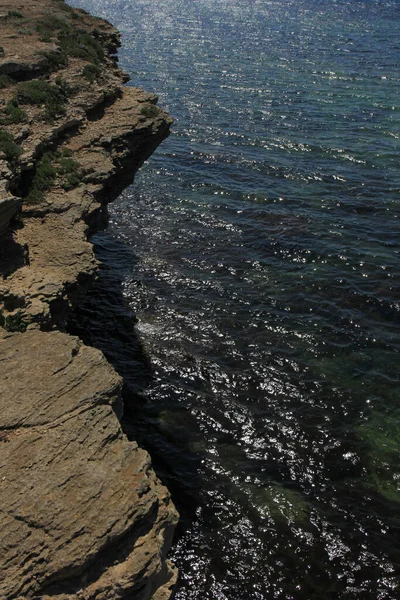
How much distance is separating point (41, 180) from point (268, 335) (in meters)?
12.2

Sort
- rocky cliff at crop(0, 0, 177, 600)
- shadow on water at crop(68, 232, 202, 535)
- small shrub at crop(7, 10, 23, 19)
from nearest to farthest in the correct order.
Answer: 1. rocky cliff at crop(0, 0, 177, 600)
2. shadow on water at crop(68, 232, 202, 535)
3. small shrub at crop(7, 10, 23, 19)

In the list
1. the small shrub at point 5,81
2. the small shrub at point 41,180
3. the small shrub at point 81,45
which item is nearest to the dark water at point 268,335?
the small shrub at point 41,180

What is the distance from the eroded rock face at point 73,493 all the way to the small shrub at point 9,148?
30.2 feet

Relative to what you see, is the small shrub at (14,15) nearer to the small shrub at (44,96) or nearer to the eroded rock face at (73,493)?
the small shrub at (44,96)

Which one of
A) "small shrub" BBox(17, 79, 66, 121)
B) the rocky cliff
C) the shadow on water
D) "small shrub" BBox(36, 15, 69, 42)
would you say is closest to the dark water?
the shadow on water

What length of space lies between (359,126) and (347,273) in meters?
24.7

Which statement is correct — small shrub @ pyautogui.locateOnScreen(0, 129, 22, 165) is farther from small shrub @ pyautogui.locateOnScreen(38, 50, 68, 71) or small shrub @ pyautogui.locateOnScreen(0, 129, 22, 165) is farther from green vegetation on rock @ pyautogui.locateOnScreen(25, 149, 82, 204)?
small shrub @ pyautogui.locateOnScreen(38, 50, 68, 71)

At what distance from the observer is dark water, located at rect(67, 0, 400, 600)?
55.6 ft

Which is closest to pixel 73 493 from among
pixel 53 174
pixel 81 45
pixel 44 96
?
pixel 53 174

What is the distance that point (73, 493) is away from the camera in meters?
11.0

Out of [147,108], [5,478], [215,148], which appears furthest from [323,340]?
[215,148]

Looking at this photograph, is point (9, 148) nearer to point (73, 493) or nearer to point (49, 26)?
point (73, 493)

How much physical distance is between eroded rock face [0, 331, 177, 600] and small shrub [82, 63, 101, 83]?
19.4 metres

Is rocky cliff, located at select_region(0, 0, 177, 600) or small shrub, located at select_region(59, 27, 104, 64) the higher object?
small shrub, located at select_region(59, 27, 104, 64)
